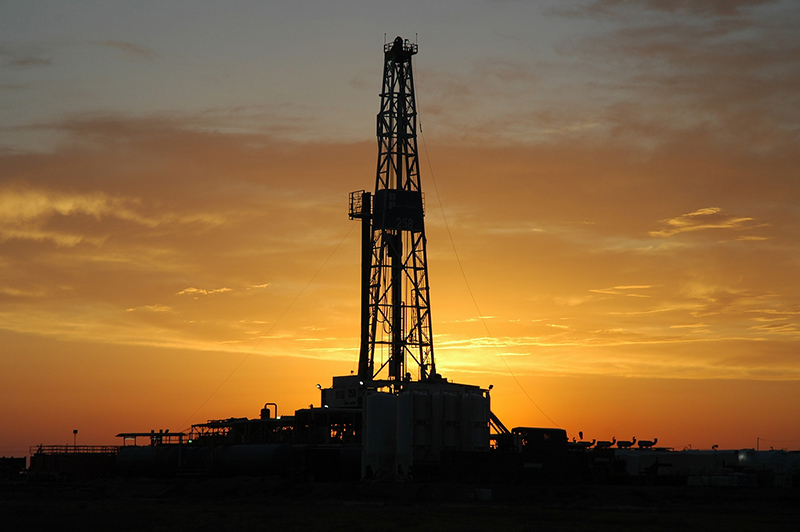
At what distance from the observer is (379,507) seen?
139 ft

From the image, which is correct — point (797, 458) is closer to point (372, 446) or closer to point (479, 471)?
point (479, 471)

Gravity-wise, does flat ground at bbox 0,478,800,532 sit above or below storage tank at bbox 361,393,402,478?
below

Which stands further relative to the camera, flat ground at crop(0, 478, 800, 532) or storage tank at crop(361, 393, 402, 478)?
storage tank at crop(361, 393, 402, 478)

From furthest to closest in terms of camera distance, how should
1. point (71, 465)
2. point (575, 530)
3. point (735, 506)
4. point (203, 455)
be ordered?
1. point (71, 465)
2. point (203, 455)
3. point (735, 506)
4. point (575, 530)

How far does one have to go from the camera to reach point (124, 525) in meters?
35.3

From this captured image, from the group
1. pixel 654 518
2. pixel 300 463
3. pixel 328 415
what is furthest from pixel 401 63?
pixel 654 518

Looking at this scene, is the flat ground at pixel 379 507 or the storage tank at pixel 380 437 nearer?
the flat ground at pixel 379 507

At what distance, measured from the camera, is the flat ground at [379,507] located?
114ft

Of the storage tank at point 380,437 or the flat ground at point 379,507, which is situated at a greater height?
the storage tank at point 380,437

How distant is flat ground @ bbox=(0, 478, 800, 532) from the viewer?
34750mm

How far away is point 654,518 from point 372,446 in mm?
22005

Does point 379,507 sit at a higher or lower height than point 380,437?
lower

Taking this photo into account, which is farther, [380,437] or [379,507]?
[380,437]

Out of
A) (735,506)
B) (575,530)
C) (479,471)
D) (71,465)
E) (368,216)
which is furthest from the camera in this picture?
(368,216)
